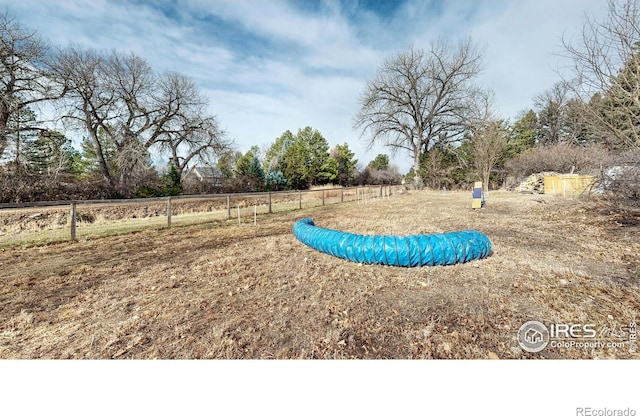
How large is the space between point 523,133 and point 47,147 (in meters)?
52.2

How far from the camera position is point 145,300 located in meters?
3.15

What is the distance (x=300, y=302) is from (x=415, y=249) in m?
2.25

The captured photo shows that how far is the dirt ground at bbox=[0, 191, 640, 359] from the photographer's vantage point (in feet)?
7.28

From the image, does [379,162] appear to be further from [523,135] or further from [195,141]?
[195,141]

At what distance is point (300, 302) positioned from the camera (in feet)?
9.98

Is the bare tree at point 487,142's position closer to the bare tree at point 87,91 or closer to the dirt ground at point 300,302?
the dirt ground at point 300,302

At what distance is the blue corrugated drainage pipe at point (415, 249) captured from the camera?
411 cm

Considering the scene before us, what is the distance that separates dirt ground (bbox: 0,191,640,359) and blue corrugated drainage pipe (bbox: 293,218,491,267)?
177 millimetres

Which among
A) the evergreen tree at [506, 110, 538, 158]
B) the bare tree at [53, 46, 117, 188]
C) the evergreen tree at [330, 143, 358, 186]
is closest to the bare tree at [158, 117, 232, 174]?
the bare tree at [53, 46, 117, 188]

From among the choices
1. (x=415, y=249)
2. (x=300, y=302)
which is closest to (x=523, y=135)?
(x=415, y=249)

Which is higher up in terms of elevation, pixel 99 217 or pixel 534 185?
pixel 534 185

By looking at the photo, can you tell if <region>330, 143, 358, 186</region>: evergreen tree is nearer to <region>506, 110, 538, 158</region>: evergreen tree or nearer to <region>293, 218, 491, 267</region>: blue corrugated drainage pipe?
<region>506, 110, 538, 158</region>: evergreen tree

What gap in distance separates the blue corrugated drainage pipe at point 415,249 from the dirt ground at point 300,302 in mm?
177

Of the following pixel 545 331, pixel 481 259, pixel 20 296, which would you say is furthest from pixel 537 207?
pixel 20 296
